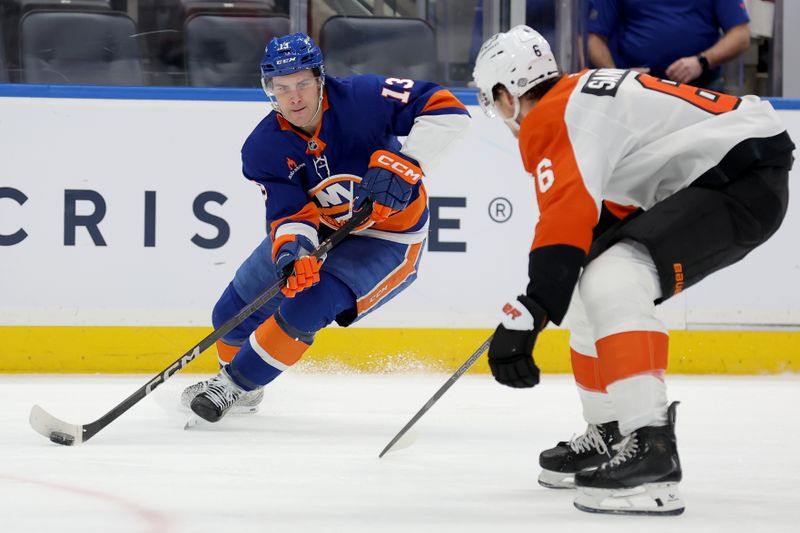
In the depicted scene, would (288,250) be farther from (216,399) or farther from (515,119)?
(515,119)

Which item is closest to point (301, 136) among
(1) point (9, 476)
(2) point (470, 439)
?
(2) point (470, 439)

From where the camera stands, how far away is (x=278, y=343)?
2.88 meters

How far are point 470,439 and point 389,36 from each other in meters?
2.23

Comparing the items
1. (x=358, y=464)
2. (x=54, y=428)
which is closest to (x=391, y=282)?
(x=358, y=464)

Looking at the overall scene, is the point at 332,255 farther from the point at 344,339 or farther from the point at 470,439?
the point at 344,339

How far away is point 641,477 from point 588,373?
1.19 feet

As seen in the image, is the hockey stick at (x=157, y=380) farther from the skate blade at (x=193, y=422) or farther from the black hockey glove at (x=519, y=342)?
the black hockey glove at (x=519, y=342)

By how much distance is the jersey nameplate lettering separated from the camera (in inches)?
77.8

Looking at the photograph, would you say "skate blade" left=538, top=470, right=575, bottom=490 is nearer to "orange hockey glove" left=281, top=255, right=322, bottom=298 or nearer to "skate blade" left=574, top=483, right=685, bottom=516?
"skate blade" left=574, top=483, right=685, bottom=516

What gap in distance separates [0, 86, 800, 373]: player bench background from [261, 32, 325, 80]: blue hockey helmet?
141 cm

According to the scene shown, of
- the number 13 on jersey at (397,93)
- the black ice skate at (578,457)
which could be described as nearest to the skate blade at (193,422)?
the number 13 on jersey at (397,93)

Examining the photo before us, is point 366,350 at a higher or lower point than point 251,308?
lower

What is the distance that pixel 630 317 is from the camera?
6.06 feet

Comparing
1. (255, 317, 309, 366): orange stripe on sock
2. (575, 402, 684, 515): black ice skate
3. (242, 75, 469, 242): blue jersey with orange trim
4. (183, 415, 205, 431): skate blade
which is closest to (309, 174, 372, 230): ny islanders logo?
(242, 75, 469, 242): blue jersey with orange trim
